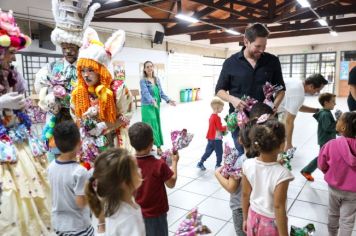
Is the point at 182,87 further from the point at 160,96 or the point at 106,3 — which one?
the point at 160,96

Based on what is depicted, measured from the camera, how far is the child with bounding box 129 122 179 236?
4.87 feet

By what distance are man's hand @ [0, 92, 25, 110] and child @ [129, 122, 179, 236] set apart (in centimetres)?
82

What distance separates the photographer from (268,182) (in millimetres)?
1372

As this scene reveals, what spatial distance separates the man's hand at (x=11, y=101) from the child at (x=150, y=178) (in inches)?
32.3

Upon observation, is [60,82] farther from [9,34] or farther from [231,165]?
[231,165]

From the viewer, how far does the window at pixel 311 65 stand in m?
15.5

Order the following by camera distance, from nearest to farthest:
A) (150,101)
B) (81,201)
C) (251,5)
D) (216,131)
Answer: (81,201) → (216,131) → (150,101) → (251,5)

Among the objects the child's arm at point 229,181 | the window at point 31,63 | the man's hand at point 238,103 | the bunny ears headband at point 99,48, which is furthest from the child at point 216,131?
the window at point 31,63

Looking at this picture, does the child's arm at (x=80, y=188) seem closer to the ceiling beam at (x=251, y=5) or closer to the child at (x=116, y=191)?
the child at (x=116, y=191)

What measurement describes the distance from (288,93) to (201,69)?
1182 cm

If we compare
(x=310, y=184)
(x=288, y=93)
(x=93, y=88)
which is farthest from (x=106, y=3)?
(x=310, y=184)

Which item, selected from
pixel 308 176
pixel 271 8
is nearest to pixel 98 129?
pixel 308 176

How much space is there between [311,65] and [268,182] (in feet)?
55.2

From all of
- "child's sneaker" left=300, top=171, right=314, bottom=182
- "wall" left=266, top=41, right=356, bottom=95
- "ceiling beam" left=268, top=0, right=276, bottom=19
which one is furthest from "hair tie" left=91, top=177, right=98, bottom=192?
"wall" left=266, top=41, right=356, bottom=95
